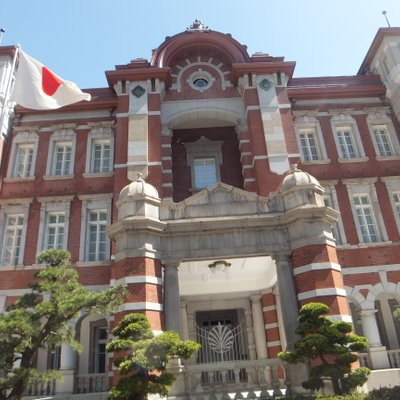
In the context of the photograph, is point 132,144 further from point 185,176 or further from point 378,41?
point 378,41

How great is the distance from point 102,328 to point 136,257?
5.58 m

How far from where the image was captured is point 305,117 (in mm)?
18047

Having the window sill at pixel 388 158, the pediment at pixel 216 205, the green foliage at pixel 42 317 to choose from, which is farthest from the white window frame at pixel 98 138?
the window sill at pixel 388 158

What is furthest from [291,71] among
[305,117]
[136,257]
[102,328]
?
[102,328]

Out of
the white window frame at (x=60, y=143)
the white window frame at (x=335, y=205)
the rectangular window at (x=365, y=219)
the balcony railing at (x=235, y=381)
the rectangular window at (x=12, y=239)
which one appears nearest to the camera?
the balcony railing at (x=235, y=381)

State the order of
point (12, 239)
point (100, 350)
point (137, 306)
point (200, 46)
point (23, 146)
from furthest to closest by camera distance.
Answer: point (200, 46) < point (23, 146) < point (12, 239) < point (100, 350) < point (137, 306)

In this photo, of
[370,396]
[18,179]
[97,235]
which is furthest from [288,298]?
[18,179]

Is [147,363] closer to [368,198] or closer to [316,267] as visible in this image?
[316,267]

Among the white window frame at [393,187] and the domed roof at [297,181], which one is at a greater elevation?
the white window frame at [393,187]

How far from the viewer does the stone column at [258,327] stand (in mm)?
14758

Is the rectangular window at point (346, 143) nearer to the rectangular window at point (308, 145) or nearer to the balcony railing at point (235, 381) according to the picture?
the rectangular window at point (308, 145)

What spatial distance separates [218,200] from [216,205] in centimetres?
19

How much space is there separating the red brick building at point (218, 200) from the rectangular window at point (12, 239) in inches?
1.8

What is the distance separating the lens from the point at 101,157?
1742 cm
